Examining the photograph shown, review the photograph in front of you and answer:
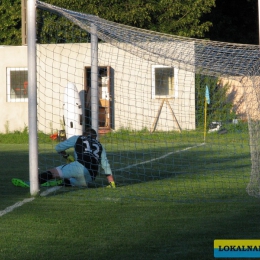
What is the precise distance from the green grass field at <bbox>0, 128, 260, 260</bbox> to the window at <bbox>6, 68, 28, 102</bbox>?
11.9m

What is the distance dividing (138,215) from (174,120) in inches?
391

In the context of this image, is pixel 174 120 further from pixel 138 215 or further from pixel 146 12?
pixel 146 12

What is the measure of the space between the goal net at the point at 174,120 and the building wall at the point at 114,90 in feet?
0.28

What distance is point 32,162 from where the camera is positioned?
982cm

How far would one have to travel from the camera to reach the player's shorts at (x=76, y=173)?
10.5 m

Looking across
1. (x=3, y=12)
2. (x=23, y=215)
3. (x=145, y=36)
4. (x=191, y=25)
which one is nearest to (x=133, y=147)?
(x=145, y=36)

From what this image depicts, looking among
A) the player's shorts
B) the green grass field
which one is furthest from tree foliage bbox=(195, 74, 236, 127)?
the player's shorts

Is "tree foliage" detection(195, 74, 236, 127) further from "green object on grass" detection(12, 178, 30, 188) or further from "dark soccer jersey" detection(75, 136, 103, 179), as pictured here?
"green object on grass" detection(12, 178, 30, 188)

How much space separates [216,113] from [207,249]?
1252 centimetres

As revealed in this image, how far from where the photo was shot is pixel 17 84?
2636 cm

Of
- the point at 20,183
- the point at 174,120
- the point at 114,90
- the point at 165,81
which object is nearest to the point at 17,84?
the point at 114,90

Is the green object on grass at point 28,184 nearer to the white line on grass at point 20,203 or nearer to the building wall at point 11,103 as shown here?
the white line on grass at point 20,203

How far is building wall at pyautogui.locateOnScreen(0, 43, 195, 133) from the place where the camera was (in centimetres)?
1911

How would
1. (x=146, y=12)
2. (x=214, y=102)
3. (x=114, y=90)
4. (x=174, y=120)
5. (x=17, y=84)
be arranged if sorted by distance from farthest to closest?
(x=146, y=12)
(x=17, y=84)
(x=114, y=90)
(x=214, y=102)
(x=174, y=120)
